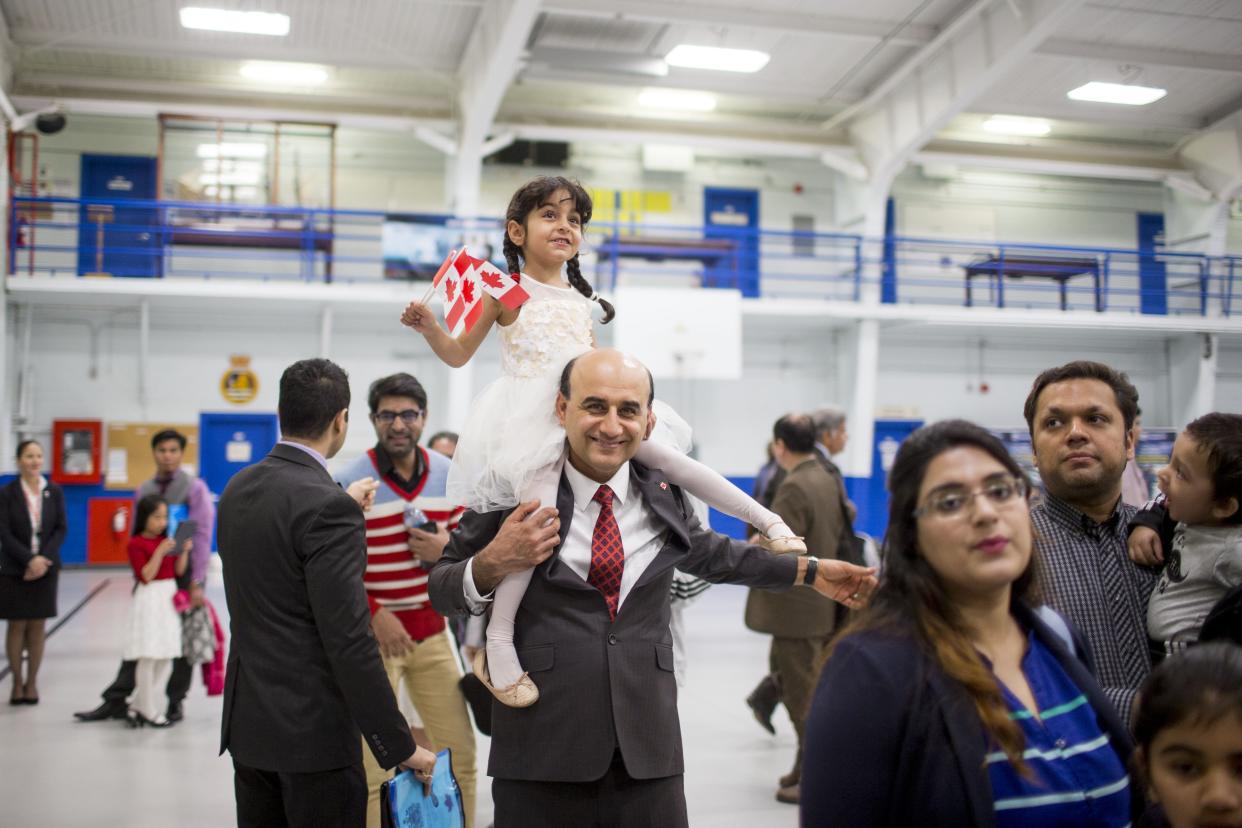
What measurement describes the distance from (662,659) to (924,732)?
3.27 ft

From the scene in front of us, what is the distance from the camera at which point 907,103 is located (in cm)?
1463

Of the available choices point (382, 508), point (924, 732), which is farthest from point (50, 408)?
point (924, 732)

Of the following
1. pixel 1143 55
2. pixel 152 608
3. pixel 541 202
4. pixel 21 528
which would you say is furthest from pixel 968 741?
pixel 1143 55

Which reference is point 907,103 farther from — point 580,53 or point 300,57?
point 300,57

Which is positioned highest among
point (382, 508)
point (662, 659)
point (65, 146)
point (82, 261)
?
point (65, 146)

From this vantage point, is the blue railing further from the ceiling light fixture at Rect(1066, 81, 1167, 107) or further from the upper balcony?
the ceiling light fixture at Rect(1066, 81, 1167, 107)

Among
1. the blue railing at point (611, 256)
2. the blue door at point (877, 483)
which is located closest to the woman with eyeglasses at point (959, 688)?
the blue railing at point (611, 256)

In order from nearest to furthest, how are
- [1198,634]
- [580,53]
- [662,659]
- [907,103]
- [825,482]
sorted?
[1198,634] → [662,659] → [825,482] → [580,53] → [907,103]

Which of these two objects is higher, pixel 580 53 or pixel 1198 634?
pixel 580 53

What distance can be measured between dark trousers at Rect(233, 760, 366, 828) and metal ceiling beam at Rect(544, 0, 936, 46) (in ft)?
34.9

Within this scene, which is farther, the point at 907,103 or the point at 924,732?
the point at 907,103

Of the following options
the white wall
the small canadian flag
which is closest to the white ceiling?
the white wall

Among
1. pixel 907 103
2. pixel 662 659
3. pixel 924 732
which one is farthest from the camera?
pixel 907 103

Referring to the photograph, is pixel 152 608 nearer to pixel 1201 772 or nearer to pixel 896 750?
pixel 896 750
